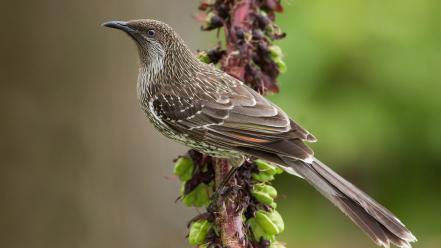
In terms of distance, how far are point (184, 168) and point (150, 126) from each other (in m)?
2.45

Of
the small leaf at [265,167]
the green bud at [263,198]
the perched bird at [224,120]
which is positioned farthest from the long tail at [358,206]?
the green bud at [263,198]

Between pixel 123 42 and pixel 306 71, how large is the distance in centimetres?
201

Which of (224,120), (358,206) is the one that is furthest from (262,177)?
(224,120)

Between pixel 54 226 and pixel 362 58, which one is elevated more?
pixel 362 58

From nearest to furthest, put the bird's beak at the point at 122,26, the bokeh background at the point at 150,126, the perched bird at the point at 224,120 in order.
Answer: the perched bird at the point at 224,120
the bird's beak at the point at 122,26
the bokeh background at the point at 150,126

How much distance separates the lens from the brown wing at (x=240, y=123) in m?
3.99

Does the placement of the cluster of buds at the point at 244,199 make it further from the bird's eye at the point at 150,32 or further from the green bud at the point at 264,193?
the bird's eye at the point at 150,32

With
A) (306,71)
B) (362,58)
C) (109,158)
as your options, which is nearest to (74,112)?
(109,158)

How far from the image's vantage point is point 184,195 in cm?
342

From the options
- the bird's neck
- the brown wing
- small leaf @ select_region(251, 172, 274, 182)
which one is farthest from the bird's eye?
small leaf @ select_region(251, 172, 274, 182)

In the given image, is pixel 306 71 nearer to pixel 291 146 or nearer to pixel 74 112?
pixel 74 112

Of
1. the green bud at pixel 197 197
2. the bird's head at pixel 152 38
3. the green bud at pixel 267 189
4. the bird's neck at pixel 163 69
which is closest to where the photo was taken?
the green bud at pixel 267 189

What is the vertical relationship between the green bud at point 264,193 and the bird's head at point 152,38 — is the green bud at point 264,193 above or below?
below

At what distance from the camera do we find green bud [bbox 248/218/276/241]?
3246 millimetres
